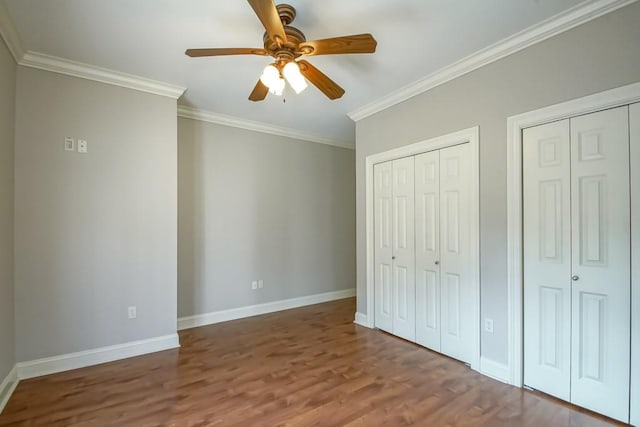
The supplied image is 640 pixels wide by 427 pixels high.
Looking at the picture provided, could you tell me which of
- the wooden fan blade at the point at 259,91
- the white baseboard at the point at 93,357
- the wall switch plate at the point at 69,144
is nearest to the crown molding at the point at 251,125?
the wall switch plate at the point at 69,144

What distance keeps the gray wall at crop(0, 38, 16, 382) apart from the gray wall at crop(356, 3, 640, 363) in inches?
138

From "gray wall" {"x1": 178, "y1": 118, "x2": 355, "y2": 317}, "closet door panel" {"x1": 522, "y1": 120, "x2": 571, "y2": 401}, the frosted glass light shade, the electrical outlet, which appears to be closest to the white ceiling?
the frosted glass light shade

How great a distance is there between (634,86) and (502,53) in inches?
37.1

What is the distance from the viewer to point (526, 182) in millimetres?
2443

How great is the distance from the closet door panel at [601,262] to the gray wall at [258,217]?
11.4 ft

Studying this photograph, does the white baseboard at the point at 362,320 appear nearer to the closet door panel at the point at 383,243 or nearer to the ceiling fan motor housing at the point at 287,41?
the closet door panel at the point at 383,243

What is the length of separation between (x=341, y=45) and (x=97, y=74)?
8.13ft

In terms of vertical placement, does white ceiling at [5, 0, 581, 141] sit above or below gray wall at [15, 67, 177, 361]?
above

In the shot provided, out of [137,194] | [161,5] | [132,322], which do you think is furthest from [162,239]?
[161,5]

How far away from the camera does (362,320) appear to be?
13.0 ft

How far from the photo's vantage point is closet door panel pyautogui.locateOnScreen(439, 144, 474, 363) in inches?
112

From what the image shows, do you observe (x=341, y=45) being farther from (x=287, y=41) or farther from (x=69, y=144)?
(x=69, y=144)

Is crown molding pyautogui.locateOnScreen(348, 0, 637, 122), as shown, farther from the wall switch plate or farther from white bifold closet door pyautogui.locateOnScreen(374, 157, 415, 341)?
the wall switch plate

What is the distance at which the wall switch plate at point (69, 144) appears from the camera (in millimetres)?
2810
